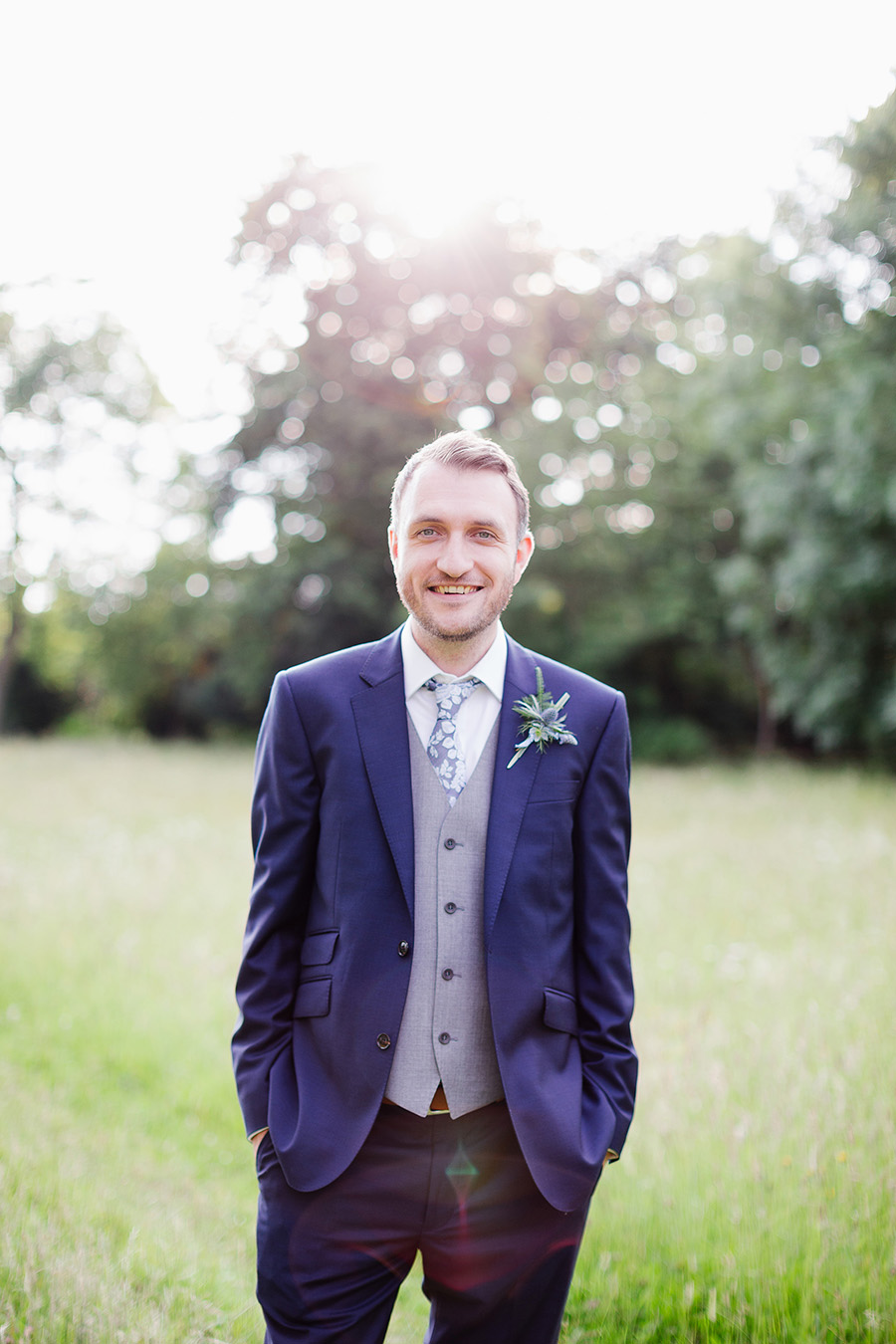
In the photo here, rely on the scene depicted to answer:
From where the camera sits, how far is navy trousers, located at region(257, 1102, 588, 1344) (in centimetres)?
209

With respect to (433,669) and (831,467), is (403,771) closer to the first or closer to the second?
(433,669)

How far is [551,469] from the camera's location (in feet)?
72.6

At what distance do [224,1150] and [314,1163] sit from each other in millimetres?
2769

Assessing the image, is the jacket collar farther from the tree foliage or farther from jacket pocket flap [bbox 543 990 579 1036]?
the tree foliage

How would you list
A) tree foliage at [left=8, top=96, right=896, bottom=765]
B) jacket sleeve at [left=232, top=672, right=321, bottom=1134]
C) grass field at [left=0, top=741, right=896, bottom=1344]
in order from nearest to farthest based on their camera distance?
jacket sleeve at [left=232, top=672, right=321, bottom=1134]
grass field at [left=0, top=741, right=896, bottom=1344]
tree foliage at [left=8, top=96, right=896, bottom=765]

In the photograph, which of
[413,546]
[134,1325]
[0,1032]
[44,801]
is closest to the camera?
[413,546]

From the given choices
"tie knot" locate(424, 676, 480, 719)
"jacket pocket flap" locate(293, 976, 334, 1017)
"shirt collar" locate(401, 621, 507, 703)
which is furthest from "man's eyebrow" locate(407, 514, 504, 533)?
"jacket pocket flap" locate(293, 976, 334, 1017)

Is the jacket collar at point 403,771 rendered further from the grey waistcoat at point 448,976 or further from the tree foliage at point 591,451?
the tree foliage at point 591,451

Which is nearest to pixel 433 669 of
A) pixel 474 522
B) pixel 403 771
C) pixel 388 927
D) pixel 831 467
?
pixel 403 771

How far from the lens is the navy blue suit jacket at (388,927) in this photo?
83.3 inches

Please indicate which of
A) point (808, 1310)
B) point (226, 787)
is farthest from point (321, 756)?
point (226, 787)

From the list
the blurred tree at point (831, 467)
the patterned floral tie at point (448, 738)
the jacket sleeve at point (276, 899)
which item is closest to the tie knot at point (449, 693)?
the patterned floral tie at point (448, 738)

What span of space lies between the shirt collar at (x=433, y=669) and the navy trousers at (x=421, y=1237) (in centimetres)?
105

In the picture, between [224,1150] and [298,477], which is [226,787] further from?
[224,1150]
